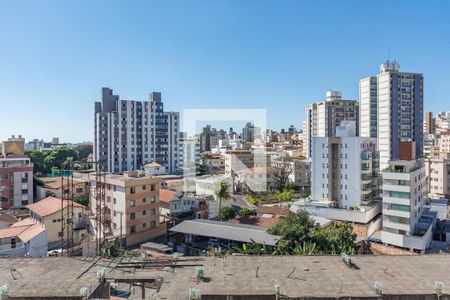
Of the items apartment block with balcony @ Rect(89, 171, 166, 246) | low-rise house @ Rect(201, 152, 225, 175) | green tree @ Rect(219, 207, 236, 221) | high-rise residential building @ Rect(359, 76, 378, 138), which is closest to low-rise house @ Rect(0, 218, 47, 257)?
apartment block with balcony @ Rect(89, 171, 166, 246)

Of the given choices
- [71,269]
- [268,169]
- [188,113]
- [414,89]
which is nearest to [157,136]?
[268,169]

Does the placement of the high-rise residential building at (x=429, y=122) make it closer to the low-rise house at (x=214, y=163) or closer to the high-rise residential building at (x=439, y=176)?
the high-rise residential building at (x=439, y=176)

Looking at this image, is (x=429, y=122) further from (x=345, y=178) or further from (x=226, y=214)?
(x=226, y=214)

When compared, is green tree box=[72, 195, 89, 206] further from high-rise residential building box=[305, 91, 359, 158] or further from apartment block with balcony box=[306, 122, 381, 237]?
high-rise residential building box=[305, 91, 359, 158]

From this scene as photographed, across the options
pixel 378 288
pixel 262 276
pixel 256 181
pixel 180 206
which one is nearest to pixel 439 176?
pixel 256 181

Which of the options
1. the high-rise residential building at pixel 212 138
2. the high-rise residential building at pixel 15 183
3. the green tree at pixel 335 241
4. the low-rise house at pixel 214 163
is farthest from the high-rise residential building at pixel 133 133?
the green tree at pixel 335 241
